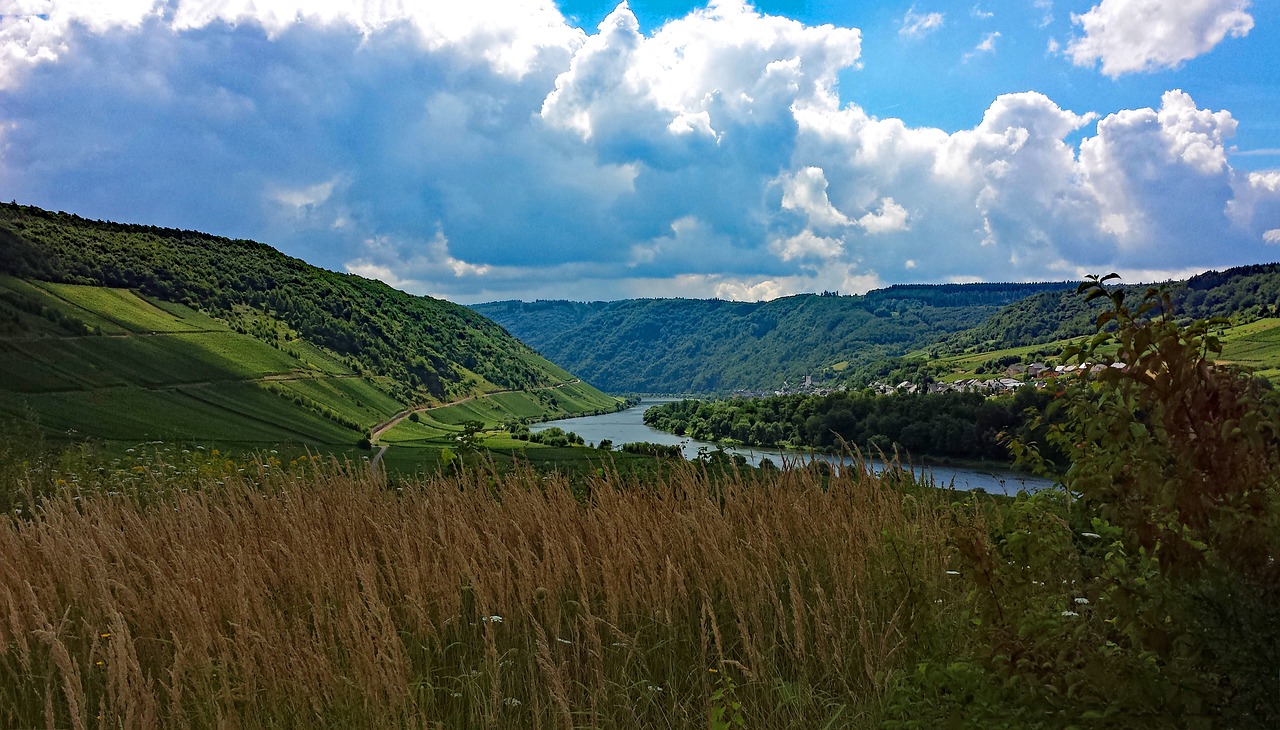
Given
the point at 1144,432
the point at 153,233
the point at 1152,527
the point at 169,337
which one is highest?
the point at 153,233

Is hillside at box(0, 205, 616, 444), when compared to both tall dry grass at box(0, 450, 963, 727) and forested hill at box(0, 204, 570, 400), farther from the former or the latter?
tall dry grass at box(0, 450, 963, 727)

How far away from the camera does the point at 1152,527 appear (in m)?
2.38

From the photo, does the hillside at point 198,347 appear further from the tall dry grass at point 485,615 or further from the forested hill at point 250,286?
the tall dry grass at point 485,615

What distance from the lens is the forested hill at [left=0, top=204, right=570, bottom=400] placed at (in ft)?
382

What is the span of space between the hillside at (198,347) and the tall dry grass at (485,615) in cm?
4444

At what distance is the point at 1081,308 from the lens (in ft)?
513

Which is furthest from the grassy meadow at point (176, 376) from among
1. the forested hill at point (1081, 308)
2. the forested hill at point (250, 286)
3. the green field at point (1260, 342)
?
the forested hill at point (1081, 308)

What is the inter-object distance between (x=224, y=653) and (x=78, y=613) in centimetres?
194

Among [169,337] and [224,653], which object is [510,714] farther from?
[169,337]

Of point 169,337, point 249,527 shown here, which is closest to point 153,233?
point 169,337

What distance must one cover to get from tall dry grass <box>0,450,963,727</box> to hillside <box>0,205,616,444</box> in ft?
146

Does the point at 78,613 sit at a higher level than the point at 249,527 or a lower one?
lower

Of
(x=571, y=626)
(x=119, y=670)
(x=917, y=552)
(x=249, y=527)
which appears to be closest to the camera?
(x=119, y=670)

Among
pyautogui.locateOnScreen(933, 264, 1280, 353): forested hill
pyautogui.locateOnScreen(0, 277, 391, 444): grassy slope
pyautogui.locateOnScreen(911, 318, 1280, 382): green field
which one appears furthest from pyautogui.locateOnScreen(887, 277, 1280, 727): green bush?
pyautogui.locateOnScreen(933, 264, 1280, 353): forested hill
